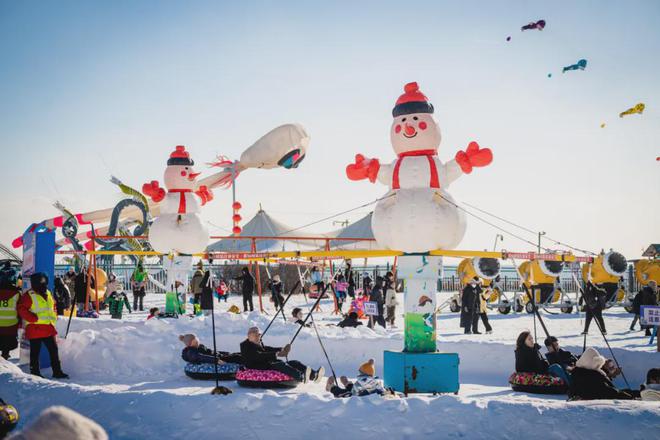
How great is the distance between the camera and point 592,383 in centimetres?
739

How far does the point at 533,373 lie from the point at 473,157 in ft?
10.9

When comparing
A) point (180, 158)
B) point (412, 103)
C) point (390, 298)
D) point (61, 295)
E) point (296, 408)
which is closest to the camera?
point (296, 408)

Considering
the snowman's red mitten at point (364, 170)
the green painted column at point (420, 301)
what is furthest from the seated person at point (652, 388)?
the snowman's red mitten at point (364, 170)

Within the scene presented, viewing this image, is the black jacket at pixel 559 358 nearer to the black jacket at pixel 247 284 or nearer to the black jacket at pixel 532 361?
the black jacket at pixel 532 361

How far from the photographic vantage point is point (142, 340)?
11.4m

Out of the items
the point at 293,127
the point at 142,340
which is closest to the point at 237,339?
the point at 142,340

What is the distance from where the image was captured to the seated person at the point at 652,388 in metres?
7.23

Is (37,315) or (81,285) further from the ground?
(81,285)

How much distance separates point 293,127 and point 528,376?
15.1 meters

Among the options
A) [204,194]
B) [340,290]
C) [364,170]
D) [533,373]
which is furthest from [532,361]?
[340,290]

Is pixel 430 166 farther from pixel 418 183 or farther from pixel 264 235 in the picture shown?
pixel 264 235

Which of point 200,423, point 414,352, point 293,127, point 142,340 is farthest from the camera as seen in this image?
point 293,127

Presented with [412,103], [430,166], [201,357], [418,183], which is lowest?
[201,357]

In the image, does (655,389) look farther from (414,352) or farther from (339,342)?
(339,342)
